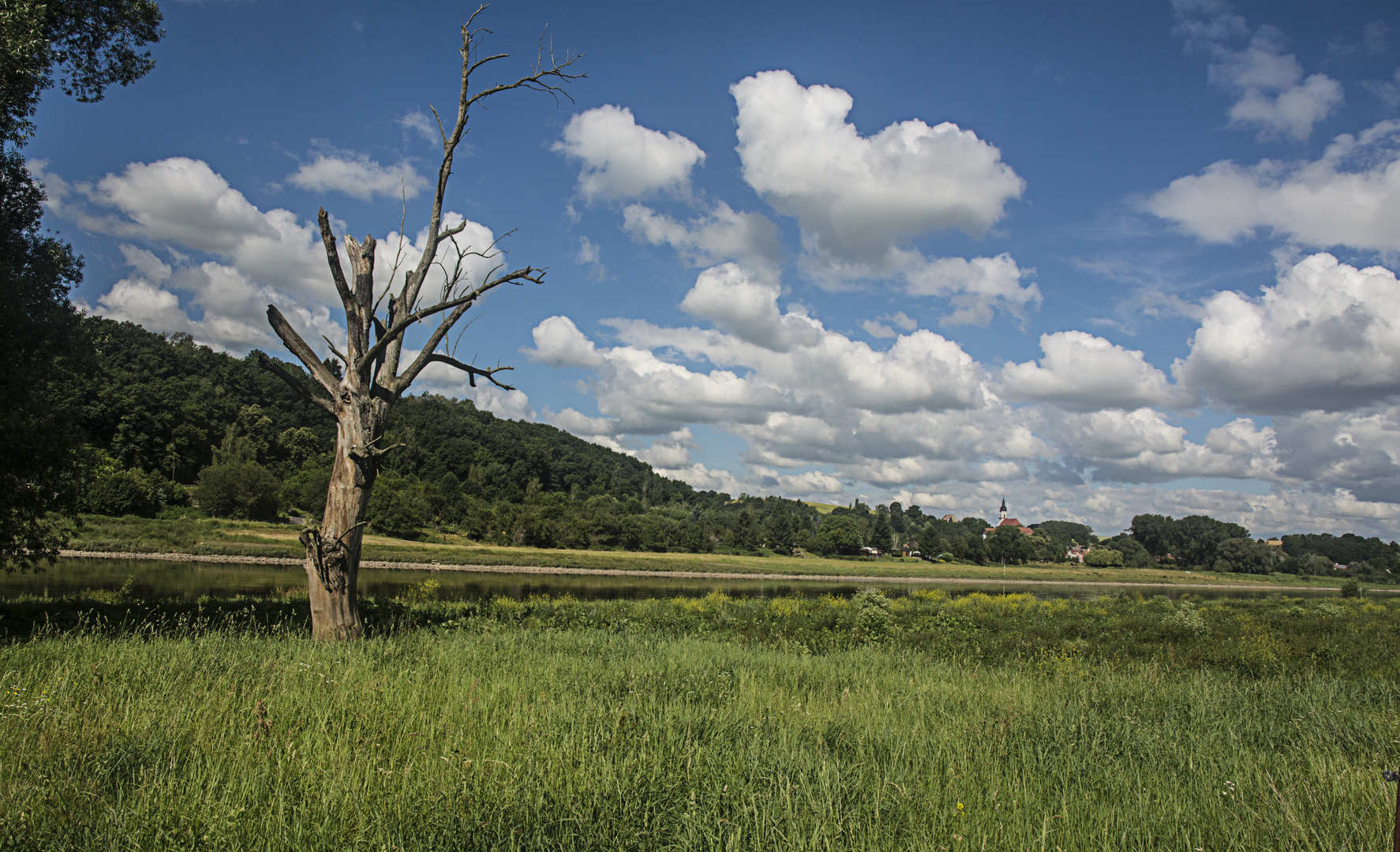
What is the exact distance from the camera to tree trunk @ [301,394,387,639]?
34.4 feet

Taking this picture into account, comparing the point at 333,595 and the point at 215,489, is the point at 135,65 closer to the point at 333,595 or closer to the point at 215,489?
the point at 333,595

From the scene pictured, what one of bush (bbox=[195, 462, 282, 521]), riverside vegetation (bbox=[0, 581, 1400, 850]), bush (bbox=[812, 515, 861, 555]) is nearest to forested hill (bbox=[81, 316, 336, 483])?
bush (bbox=[195, 462, 282, 521])

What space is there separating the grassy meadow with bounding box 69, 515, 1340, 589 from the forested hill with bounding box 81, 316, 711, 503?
951 centimetres

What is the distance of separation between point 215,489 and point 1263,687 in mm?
78847

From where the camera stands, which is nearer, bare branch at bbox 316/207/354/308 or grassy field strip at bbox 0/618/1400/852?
grassy field strip at bbox 0/618/1400/852

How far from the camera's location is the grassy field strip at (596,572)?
4188 centimetres

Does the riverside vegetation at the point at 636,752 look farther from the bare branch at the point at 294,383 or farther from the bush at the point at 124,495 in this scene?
the bush at the point at 124,495

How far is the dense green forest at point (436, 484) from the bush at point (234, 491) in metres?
0.14

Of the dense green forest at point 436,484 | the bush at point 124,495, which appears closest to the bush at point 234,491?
the dense green forest at point 436,484

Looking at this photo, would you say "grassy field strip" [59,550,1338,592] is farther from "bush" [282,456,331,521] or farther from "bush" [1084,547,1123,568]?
"bush" [1084,547,1123,568]

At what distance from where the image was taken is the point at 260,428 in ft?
311

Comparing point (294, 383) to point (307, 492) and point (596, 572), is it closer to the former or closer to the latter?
point (596, 572)

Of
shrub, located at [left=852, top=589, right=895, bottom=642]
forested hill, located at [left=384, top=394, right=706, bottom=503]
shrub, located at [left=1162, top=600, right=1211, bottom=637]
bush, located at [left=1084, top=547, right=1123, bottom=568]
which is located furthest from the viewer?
bush, located at [left=1084, top=547, right=1123, bottom=568]

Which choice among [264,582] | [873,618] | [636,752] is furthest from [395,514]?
[636,752]
